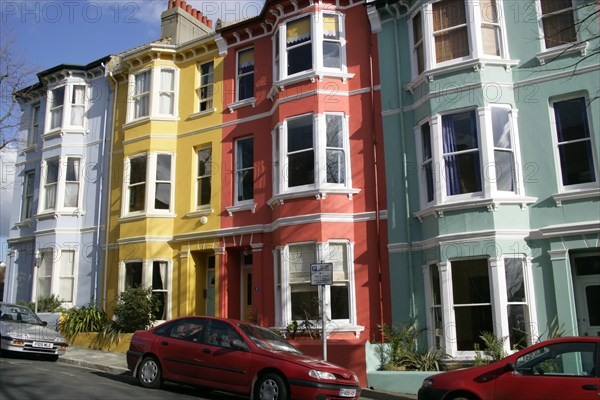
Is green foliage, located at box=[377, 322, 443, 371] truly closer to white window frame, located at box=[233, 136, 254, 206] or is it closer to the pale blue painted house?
white window frame, located at box=[233, 136, 254, 206]

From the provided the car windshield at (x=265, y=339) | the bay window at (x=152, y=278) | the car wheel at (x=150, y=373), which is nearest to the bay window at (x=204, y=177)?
the bay window at (x=152, y=278)

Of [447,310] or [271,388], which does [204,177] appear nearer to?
[447,310]

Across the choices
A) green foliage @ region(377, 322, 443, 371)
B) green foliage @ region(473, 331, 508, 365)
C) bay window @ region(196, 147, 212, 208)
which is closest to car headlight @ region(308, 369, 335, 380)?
green foliage @ region(377, 322, 443, 371)

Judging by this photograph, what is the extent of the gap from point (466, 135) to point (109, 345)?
1207 centimetres

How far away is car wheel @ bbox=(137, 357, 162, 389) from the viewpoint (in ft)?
35.8

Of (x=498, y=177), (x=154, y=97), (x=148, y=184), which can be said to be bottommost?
(x=498, y=177)

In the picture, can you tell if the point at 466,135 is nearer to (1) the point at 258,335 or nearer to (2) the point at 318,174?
(2) the point at 318,174

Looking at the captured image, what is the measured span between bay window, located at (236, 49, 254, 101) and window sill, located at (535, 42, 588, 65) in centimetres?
909

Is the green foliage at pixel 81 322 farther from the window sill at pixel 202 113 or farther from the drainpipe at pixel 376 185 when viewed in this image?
the drainpipe at pixel 376 185

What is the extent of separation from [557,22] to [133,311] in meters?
14.3

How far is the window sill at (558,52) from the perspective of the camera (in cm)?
1372

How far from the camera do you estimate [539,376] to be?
814 centimetres

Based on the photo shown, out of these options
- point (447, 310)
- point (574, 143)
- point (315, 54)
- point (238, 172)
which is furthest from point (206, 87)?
point (574, 143)

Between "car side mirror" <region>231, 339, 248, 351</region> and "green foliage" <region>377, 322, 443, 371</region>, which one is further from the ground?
"car side mirror" <region>231, 339, 248, 351</region>
